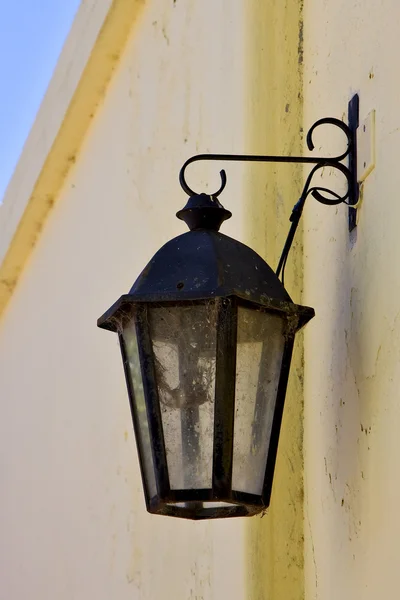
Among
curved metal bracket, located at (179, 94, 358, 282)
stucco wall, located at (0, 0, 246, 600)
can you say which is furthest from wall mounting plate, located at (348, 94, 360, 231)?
stucco wall, located at (0, 0, 246, 600)

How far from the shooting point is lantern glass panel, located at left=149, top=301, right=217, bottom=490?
1.88 m

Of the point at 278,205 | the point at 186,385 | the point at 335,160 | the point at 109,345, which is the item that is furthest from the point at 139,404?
the point at 109,345

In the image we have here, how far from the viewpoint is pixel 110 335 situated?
3480 millimetres

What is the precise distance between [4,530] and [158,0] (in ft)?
6.70

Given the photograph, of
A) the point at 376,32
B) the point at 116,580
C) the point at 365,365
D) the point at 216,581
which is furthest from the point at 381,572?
the point at 116,580

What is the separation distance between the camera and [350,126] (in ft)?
7.34

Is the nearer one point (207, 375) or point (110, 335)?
point (207, 375)

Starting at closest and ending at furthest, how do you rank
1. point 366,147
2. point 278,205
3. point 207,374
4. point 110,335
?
point 207,374
point 366,147
point 278,205
point 110,335

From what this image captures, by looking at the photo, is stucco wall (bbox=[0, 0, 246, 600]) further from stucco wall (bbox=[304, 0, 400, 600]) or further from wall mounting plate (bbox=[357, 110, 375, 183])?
wall mounting plate (bbox=[357, 110, 375, 183])

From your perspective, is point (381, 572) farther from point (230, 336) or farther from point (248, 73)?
point (248, 73)

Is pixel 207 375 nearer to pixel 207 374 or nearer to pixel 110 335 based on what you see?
pixel 207 374

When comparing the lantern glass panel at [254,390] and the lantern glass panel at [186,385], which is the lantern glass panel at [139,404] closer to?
the lantern glass panel at [186,385]

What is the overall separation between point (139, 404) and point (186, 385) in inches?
4.7

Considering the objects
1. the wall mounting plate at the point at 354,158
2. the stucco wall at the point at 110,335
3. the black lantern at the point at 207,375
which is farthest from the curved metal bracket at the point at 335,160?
the stucco wall at the point at 110,335
